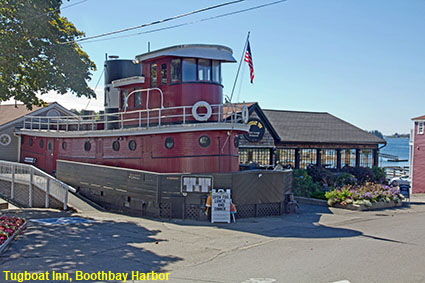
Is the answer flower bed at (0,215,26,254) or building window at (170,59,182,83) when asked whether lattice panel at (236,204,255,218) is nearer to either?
→ building window at (170,59,182,83)

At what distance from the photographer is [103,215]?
18641mm

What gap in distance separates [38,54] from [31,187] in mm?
6945

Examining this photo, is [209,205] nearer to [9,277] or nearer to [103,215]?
[103,215]

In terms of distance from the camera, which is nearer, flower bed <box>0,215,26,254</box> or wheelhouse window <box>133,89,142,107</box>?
flower bed <box>0,215,26,254</box>

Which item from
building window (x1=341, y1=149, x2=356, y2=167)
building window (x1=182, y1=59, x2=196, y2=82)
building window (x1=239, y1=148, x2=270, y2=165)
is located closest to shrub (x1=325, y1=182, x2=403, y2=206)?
building window (x1=239, y1=148, x2=270, y2=165)

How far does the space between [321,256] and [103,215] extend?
10.1 metres

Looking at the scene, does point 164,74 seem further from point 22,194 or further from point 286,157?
point 286,157

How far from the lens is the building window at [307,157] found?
104 ft

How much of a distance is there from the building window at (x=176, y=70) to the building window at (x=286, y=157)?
12.8 m

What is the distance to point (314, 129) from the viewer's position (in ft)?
112

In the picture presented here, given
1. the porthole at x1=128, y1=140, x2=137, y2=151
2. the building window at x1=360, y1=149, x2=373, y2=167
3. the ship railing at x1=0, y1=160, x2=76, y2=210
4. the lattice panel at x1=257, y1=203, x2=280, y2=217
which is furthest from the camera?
the building window at x1=360, y1=149, x2=373, y2=167

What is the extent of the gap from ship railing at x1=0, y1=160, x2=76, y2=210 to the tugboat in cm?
255

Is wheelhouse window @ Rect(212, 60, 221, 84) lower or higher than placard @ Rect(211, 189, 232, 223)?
higher

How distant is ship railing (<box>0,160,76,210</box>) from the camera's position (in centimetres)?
2078
